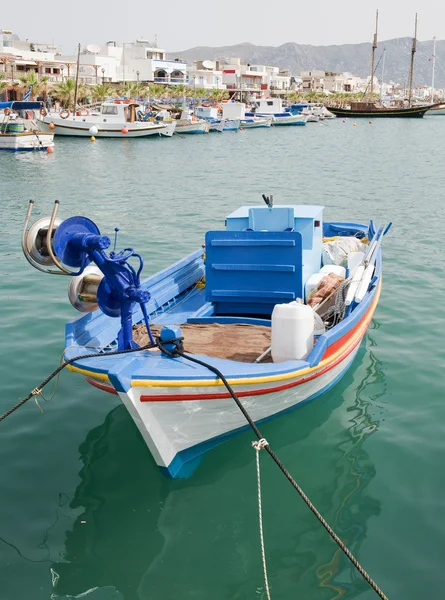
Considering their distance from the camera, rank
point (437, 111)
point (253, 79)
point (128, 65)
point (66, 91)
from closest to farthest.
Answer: point (66, 91) → point (128, 65) → point (437, 111) → point (253, 79)

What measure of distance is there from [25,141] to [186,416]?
123 feet

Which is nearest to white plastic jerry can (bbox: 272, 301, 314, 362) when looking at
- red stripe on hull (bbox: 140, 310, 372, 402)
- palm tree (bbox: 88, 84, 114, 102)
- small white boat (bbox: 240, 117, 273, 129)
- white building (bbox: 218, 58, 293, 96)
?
red stripe on hull (bbox: 140, 310, 372, 402)

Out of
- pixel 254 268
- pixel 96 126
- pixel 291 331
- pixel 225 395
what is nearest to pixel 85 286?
pixel 225 395

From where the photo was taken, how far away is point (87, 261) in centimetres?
712

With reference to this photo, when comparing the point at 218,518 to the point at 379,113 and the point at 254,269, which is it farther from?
the point at 379,113

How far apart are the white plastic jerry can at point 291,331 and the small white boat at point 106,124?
4752 cm

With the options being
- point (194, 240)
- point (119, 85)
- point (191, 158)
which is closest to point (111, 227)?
point (194, 240)

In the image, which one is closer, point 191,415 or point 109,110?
point 191,415

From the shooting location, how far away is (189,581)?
5949 mm

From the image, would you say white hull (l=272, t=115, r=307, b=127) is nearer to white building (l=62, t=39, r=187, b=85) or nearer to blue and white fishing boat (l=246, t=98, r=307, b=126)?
blue and white fishing boat (l=246, t=98, r=307, b=126)

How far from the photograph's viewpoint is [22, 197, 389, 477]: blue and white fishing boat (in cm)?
668

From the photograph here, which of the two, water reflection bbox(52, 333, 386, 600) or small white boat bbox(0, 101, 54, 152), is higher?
small white boat bbox(0, 101, 54, 152)

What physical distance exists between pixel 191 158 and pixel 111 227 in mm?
23394

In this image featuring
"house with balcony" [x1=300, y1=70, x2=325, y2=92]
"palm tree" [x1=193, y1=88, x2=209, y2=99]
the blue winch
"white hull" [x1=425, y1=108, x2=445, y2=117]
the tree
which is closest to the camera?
the blue winch
